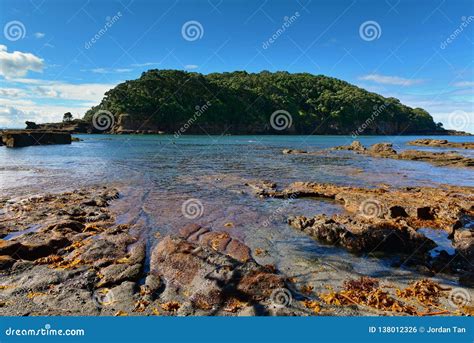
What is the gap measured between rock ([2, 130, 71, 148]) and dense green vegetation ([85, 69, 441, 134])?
55.4 metres

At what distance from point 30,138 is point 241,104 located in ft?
346

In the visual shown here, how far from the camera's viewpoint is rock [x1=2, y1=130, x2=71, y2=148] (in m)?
56.3

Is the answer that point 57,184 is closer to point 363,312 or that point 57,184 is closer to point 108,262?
point 108,262

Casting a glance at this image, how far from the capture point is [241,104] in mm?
155000

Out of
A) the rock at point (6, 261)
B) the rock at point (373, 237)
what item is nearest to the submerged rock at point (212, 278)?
the rock at point (6, 261)

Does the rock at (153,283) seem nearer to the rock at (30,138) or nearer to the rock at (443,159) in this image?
the rock at (443,159)

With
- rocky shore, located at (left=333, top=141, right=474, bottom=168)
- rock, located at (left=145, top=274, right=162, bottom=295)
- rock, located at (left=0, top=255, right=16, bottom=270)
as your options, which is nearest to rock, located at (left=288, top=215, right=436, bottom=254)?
rock, located at (left=145, top=274, right=162, bottom=295)

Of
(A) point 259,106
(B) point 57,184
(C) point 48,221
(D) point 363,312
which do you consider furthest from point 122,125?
(D) point 363,312

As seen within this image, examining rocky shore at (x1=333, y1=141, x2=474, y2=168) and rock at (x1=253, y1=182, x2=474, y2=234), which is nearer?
rock at (x1=253, y1=182, x2=474, y2=234)

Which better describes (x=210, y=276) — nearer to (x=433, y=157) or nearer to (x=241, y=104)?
(x=433, y=157)

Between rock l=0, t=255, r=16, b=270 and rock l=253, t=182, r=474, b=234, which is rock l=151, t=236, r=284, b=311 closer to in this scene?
rock l=0, t=255, r=16, b=270

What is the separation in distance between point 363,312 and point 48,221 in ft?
36.1

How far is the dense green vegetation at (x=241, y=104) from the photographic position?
130375 millimetres

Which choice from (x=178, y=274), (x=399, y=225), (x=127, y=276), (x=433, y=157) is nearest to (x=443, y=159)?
(x=433, y=157)
